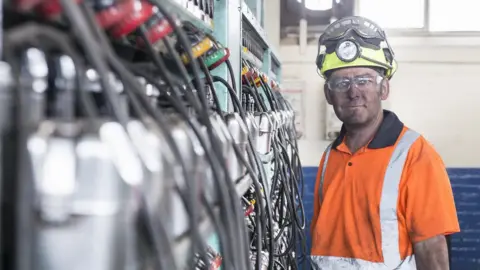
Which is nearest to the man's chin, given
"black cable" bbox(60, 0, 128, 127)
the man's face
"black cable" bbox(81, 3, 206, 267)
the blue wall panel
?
the man's face

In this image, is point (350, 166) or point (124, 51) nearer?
point (124, 51)

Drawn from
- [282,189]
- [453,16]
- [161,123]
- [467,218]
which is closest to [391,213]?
[282,189]

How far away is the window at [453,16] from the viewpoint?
4598 millimetres

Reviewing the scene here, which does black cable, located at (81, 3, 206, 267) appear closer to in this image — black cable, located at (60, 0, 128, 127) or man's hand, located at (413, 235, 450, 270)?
black cable, located at (60, 0, 128, 127)

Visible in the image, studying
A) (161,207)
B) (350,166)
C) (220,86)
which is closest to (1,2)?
(161,207)

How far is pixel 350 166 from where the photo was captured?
80.4 inches

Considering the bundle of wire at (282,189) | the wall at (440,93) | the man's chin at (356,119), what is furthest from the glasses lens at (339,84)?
the wall at (440,93)

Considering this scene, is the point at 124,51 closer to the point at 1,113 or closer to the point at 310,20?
the point at 1,113

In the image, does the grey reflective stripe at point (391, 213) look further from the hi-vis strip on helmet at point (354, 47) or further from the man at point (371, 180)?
the hi-vis strip on helmet at point (354, 47)

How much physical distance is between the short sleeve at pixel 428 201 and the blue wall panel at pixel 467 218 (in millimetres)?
2579

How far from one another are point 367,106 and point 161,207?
5.52 ft

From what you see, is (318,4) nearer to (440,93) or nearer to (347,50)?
(440,93)

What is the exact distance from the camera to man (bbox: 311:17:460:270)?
1786 mm

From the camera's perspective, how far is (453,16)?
4.62 metres
